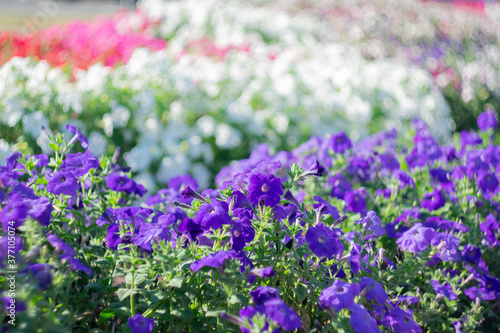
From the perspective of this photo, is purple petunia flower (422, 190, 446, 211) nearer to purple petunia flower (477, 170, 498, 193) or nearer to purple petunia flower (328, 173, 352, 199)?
purple petunia flower (477, 170, 498, 193)

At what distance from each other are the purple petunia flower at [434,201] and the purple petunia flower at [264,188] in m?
1.11

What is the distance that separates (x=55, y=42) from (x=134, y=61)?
78.8 inches

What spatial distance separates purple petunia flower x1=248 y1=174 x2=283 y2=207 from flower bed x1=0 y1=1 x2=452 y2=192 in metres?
2.21

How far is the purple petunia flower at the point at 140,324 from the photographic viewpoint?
1.26 meters

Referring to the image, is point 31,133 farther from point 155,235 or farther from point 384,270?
point 384,270

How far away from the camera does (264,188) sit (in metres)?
1.38

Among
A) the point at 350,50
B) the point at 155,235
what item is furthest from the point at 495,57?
the point at 155,235

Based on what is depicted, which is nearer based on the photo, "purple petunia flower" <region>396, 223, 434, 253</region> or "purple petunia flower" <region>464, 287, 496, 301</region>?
"purple petunia flower" <region>396, 223, 434, 253</region>

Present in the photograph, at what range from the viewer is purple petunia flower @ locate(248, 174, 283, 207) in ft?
4.52

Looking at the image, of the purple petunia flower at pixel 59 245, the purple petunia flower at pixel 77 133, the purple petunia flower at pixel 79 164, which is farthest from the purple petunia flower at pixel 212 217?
the purple petunia flower at pixel 77 133

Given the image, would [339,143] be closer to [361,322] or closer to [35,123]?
[361,322]

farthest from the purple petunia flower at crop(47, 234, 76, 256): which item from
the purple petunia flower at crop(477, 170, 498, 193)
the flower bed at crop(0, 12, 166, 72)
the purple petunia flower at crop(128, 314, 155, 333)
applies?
the flower bed at crop(0, 12, 166, 72)

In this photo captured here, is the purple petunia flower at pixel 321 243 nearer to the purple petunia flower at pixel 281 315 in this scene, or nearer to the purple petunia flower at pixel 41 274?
the purple petunia flower at pixel 281 315

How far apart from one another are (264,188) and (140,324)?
0.51 m
